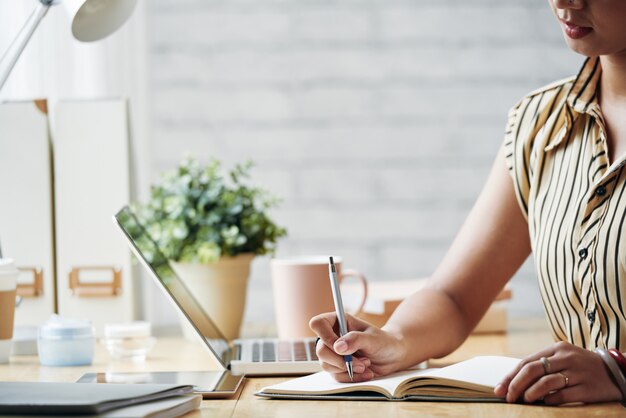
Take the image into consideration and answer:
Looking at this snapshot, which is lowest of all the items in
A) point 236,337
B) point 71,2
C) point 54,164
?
point 236,337

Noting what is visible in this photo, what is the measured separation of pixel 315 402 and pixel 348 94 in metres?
1.17

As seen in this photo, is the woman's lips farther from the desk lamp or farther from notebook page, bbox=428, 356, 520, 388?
the desk lamp

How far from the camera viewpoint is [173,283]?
129 centimetres

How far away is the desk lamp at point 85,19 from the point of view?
4.16 feet

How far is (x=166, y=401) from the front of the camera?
0.81 m

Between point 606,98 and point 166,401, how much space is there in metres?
0.73

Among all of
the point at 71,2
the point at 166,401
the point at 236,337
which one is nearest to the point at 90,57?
the point at 71,2

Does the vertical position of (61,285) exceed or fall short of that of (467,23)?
it falls short

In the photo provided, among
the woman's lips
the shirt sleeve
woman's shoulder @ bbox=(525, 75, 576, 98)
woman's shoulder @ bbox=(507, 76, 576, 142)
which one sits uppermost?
the woman's lips

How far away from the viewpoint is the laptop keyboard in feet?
3.69

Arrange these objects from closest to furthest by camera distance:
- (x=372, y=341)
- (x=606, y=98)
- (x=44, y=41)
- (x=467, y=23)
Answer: (x=372, y=341), (x=606, y=98), (x=44, y=41), (x=467, y=23)

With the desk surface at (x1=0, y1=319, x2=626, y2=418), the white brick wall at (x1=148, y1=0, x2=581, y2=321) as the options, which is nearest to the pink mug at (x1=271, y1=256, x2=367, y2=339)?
the desk surface at (x1=0, y1=319, x2=626, y2=418)

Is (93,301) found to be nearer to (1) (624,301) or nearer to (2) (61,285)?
(2) (61,285)

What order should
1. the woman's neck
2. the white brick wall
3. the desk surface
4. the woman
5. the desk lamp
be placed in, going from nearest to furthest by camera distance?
the desk surface → the woman → the woman's neck → the desk lamp → the white brick wall
